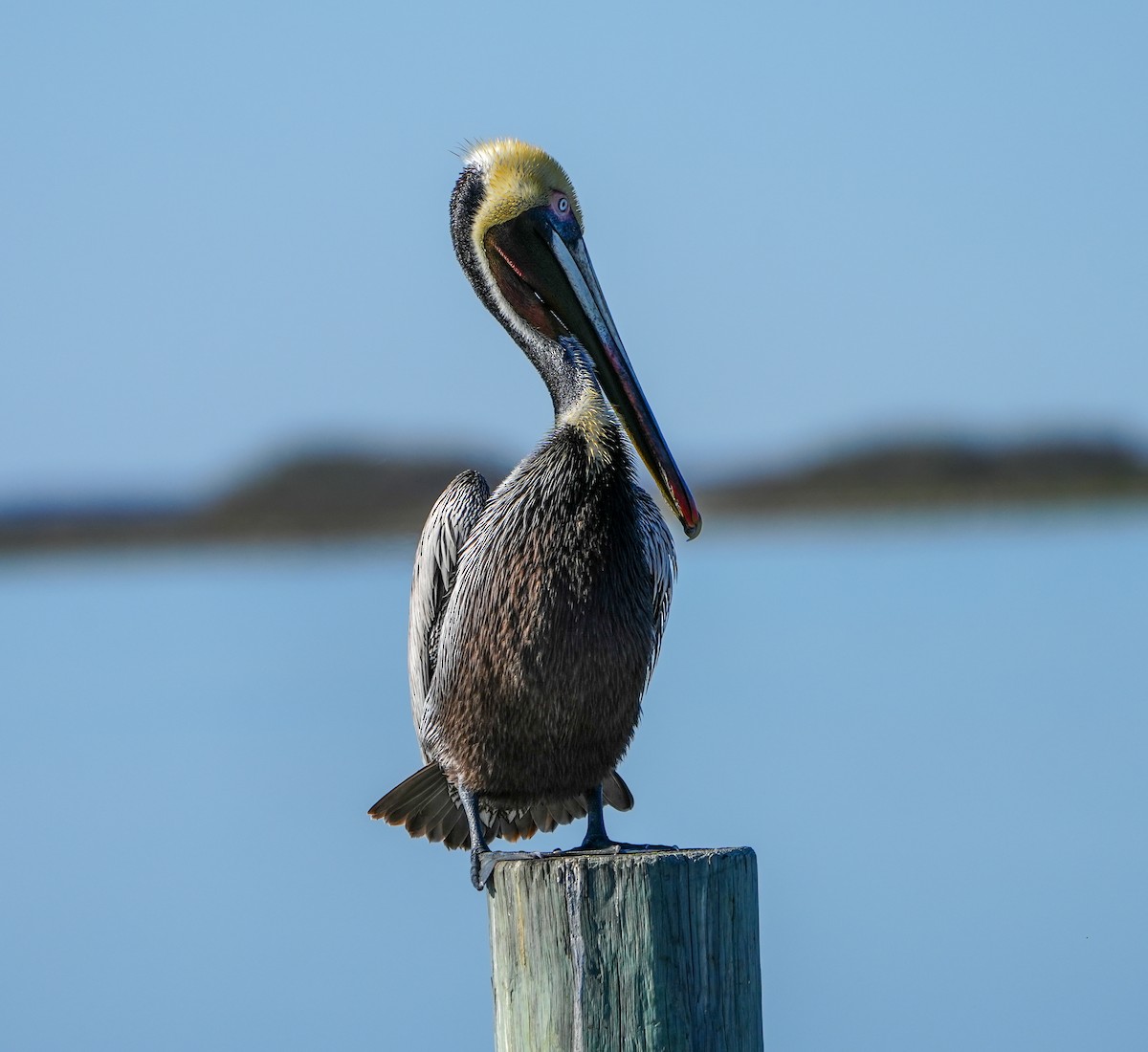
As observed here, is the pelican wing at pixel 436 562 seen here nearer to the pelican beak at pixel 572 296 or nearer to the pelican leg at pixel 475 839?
the pelican leg at pixel 475 839

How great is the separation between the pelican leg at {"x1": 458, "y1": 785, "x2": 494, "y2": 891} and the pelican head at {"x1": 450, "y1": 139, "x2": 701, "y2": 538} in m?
0.94

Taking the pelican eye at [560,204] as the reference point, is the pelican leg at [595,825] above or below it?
below

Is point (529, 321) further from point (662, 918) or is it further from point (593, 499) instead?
point (662, 918)

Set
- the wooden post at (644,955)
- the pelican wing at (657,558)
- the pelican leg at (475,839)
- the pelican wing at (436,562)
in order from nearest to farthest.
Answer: the wooden post at (644,955)
the pelican leg at (475,839)
the pelican wing at (657,558)
the pelican wing at (436,562)

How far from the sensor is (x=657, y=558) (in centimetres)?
410

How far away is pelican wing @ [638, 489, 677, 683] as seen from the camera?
408cm

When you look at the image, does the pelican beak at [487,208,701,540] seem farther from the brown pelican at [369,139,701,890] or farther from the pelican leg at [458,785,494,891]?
the pelican leg at [458,785,494,891]

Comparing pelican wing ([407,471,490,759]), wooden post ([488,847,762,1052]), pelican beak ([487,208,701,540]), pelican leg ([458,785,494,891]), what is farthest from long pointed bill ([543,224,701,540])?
→ wooden post ([488,847,762,1052])

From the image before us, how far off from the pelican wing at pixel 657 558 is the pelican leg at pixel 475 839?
1.80 ft

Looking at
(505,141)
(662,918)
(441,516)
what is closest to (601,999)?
(662,918)

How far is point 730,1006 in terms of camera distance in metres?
2.85

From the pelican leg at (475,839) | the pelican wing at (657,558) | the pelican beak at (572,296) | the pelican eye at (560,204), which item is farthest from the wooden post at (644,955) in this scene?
the pelican eye at (560,204)

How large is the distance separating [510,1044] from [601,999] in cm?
26

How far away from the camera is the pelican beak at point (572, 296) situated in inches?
163
